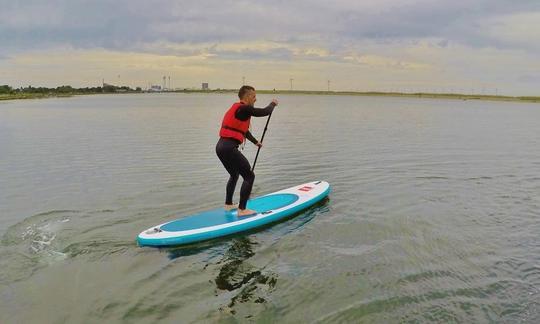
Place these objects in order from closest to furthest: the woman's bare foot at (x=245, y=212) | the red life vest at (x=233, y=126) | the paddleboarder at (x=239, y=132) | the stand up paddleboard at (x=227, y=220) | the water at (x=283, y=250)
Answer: the water at (x=283, y=250) → the stand up paddleboard at (x=227, y=220) → the paddleboarder at (x=239, y=132) → the red life vest at (x=233, y=126) → the woman's bare foot at (x=245, y=212)

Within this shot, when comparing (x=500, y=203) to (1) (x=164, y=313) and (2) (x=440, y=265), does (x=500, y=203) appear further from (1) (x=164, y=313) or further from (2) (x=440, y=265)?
(1) (x=164, y=313)

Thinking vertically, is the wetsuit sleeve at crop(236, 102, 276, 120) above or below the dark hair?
below

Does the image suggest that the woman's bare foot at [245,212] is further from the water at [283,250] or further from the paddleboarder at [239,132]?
the water at [283,250]

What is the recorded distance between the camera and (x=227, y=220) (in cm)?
939

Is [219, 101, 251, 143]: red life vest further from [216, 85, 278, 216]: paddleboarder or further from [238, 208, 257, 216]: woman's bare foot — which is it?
[238, 208, 257, 216]: woman's bare foot

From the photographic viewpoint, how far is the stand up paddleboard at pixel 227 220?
8.52 meters

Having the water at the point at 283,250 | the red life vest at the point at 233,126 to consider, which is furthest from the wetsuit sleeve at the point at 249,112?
the water at the point at 283,250

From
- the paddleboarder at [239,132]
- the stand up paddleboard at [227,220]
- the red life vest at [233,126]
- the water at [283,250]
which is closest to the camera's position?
the water at [283,250]

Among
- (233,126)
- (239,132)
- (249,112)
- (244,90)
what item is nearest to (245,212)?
(239,132)

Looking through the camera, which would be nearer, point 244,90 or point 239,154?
point 244,90

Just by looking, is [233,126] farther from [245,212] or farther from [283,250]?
[283,250]

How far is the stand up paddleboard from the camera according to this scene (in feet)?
28.0

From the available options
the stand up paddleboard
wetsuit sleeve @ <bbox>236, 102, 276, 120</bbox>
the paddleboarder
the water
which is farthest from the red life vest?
the water

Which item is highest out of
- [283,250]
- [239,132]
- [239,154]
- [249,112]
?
[249,112]
